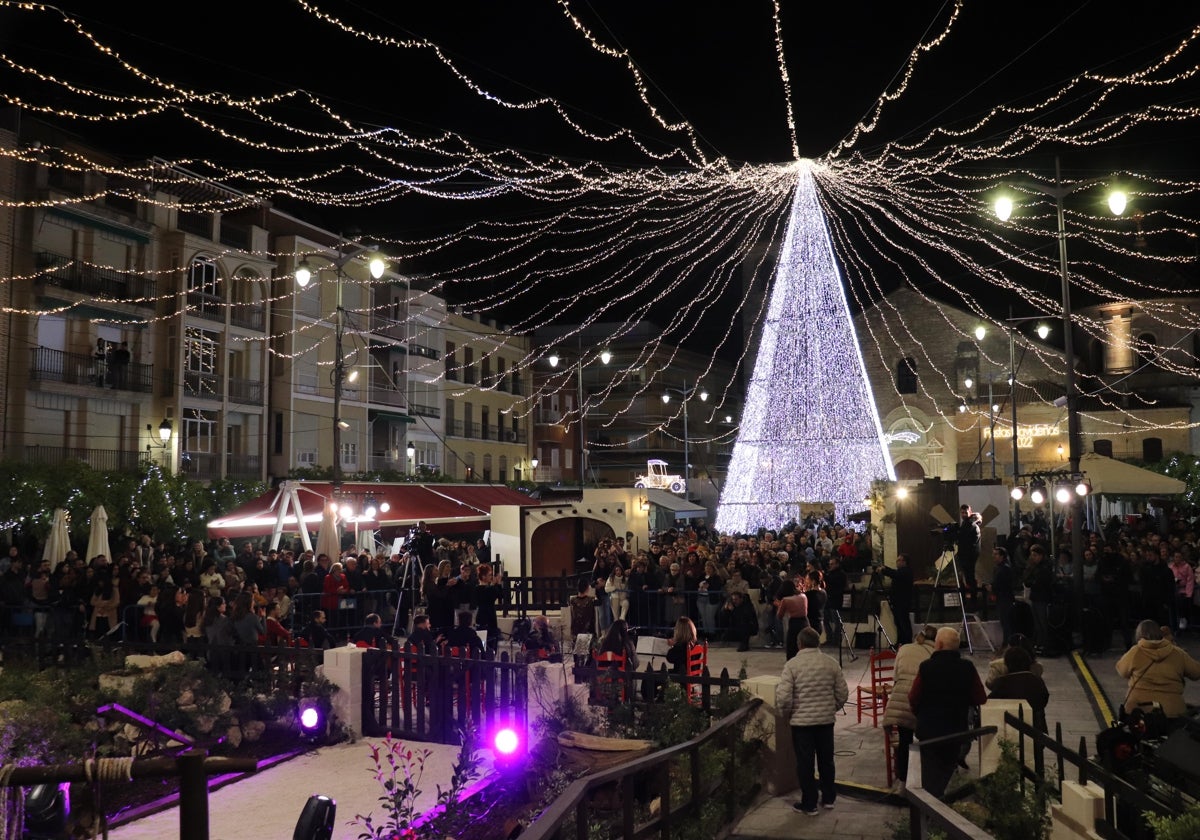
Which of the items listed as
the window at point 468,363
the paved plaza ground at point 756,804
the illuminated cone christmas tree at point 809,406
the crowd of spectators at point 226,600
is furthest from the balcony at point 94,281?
the paved plaza ground at point 756,804

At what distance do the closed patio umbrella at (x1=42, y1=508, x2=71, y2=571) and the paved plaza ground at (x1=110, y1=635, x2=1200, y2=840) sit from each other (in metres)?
10.4

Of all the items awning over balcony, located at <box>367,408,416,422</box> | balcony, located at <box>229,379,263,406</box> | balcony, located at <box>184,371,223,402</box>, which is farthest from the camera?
awning over balcony, located at <box>367,408,416,422</box>

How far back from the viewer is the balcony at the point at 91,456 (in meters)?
28.1

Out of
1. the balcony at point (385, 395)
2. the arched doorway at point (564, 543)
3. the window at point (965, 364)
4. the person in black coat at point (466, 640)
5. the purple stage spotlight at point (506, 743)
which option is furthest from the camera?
the window at point (965, 364)

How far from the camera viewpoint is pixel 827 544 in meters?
23.3

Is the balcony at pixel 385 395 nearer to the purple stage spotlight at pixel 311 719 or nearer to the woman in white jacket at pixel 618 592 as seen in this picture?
the woman in white jacket at pixel 618 592

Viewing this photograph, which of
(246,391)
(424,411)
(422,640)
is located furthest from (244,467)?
(422,640)

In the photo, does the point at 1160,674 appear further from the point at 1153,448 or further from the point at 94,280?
the point at 1153,448

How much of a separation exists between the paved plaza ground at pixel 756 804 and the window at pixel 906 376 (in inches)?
1543

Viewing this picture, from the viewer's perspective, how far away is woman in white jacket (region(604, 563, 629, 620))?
16.8 m

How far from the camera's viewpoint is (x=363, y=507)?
21.7 m

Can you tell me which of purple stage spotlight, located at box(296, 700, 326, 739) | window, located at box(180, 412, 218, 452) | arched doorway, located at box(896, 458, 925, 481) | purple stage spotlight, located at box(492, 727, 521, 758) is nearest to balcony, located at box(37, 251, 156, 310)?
window, located at box(180, 412, 218, 452)

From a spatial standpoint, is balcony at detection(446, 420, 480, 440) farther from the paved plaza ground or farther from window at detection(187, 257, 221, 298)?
the paved plaza ground

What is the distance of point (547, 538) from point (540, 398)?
34.2 meters
